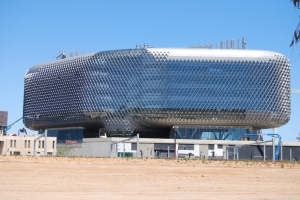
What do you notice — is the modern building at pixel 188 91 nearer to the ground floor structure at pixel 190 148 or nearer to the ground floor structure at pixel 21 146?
the ground floor structure at pixel 190 148

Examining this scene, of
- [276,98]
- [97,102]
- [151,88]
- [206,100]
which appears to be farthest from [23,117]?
[276,98]

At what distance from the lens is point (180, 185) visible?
123 feet

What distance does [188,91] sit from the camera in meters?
136

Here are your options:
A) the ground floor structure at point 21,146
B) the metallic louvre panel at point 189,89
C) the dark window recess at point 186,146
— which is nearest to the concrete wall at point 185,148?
the dark window recess at point 186,146

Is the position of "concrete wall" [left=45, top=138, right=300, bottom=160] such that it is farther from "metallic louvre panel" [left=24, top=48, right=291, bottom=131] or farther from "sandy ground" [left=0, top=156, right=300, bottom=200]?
"sandy ground" [left=0, top=156, right=300, bottom=200]

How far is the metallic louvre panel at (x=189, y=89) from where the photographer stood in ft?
444

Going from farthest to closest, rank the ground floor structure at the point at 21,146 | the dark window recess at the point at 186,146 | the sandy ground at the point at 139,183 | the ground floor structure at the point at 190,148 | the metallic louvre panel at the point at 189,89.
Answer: the metallic louvre panel at the point at 189,89
the ground floor structure at the point at 21,146
the dark window recess at the point at 186,146
the ground floor structure at the point at 190,148
the sandy ground at the point at 139,183

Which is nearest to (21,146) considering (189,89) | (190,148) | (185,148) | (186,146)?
(185,148)

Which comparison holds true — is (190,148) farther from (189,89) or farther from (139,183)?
(139,183)

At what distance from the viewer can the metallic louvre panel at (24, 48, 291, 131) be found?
5330 inches

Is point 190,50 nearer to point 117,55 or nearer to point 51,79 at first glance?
point 117,55

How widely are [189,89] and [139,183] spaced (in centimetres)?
9885

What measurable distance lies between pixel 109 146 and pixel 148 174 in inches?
2954

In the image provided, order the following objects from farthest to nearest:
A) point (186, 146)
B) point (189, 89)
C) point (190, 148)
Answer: point (189, 89)
point (186, 146)
point (190, 148)
